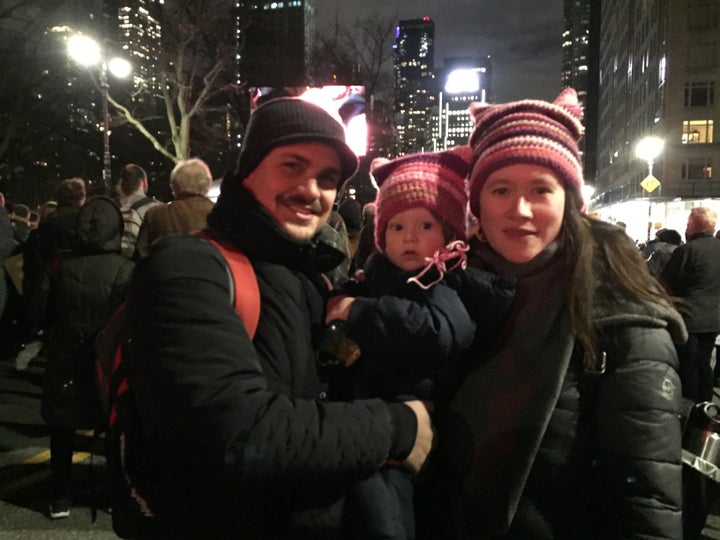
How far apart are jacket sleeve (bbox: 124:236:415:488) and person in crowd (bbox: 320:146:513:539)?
0.86ft

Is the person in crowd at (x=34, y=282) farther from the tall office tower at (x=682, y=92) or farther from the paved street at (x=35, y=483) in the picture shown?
the tall office tower at (x=682, y=92)

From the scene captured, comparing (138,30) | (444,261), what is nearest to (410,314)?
(444,261)

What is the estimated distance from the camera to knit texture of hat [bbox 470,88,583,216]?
78.6 inches

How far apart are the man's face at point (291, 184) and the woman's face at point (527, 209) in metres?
0.66

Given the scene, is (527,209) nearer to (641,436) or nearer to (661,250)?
(641,436)

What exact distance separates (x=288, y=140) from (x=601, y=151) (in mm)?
145270

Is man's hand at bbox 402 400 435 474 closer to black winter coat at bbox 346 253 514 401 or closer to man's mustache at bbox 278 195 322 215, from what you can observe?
black winter coat at bbox 346 253 514 401

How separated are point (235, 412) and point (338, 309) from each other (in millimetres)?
575

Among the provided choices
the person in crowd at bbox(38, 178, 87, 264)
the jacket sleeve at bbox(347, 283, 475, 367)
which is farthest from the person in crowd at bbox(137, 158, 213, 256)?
the jacket sleeve at bbox(347, 283, 475, 367)

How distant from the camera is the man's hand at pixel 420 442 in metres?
1.61

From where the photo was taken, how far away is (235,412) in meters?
1.31

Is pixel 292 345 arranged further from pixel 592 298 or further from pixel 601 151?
pixel 601 151

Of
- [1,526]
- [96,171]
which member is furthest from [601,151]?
[1,526]

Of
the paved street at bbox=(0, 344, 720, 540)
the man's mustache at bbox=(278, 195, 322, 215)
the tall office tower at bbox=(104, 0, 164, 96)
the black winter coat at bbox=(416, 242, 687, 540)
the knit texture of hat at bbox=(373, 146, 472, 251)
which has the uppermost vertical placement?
the tall office tower at bbox=(104, 0, 164, 96)
